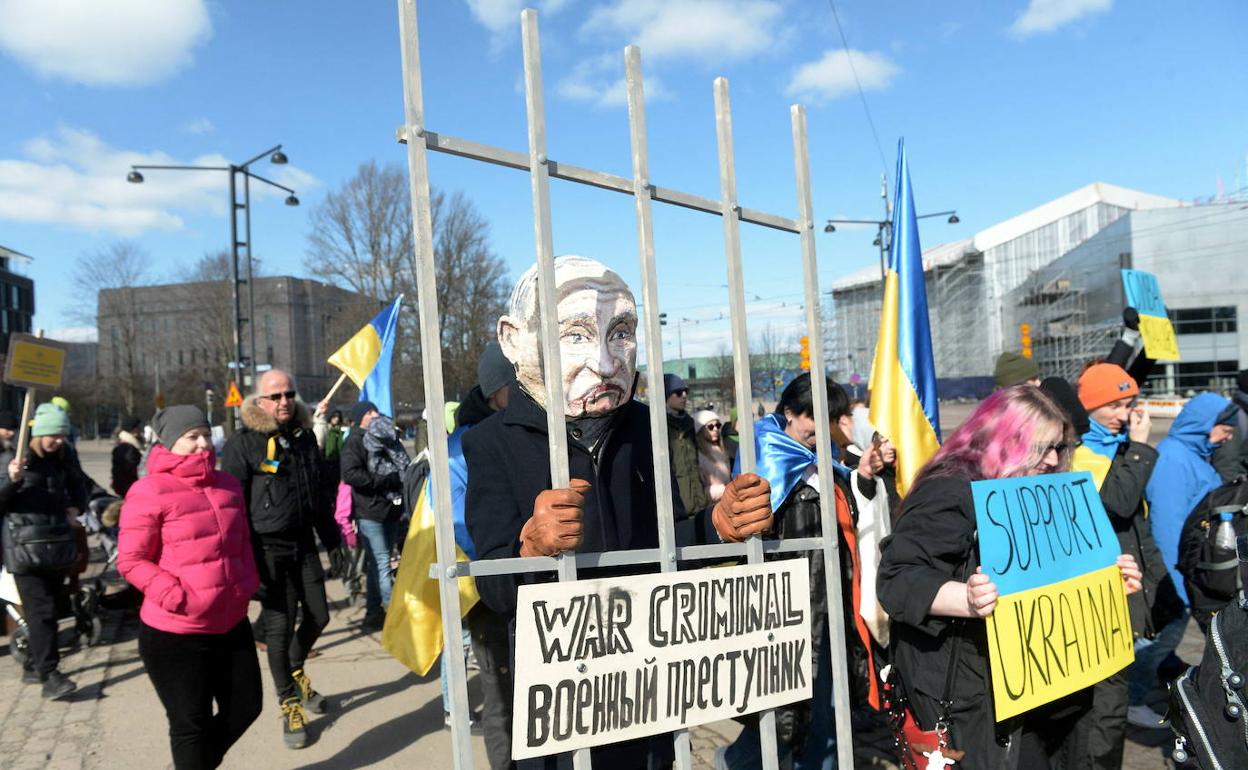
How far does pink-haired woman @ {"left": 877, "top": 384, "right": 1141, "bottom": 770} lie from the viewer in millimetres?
2514

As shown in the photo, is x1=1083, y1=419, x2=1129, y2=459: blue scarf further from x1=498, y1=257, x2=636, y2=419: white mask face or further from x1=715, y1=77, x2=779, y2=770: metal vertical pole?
x1=498, y1=257, x2=636, y2=419: white mask face

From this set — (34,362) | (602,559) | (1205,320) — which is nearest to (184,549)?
(602,559)

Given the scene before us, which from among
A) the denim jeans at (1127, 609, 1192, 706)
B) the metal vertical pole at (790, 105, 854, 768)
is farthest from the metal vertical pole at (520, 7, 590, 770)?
the denim jeans at (1127, 609, 1192, 706)

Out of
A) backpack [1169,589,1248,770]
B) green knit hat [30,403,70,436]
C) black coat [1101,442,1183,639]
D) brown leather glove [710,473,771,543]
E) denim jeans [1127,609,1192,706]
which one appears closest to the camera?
brown leather glove [710,473,771,543]

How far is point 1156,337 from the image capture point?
680 cm

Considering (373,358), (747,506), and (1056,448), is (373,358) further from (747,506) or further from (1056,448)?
(747,506)

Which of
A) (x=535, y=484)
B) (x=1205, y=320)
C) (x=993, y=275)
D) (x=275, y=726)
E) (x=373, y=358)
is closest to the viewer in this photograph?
(x=535, y=484)

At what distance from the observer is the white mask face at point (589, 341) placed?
215 cm

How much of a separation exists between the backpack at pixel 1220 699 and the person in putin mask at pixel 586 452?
134 cm

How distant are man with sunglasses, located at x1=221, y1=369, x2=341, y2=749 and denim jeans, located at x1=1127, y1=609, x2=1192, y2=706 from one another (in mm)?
4615

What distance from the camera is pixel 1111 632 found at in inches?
110

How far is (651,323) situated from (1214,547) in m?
2.82

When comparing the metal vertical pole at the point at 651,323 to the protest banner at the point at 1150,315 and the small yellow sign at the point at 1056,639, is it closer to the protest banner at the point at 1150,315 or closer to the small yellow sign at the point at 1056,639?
the small yellow sign at the point at 1056,639

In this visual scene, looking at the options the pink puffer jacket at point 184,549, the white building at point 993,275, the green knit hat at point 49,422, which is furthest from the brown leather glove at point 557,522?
the white building at point 993,275
